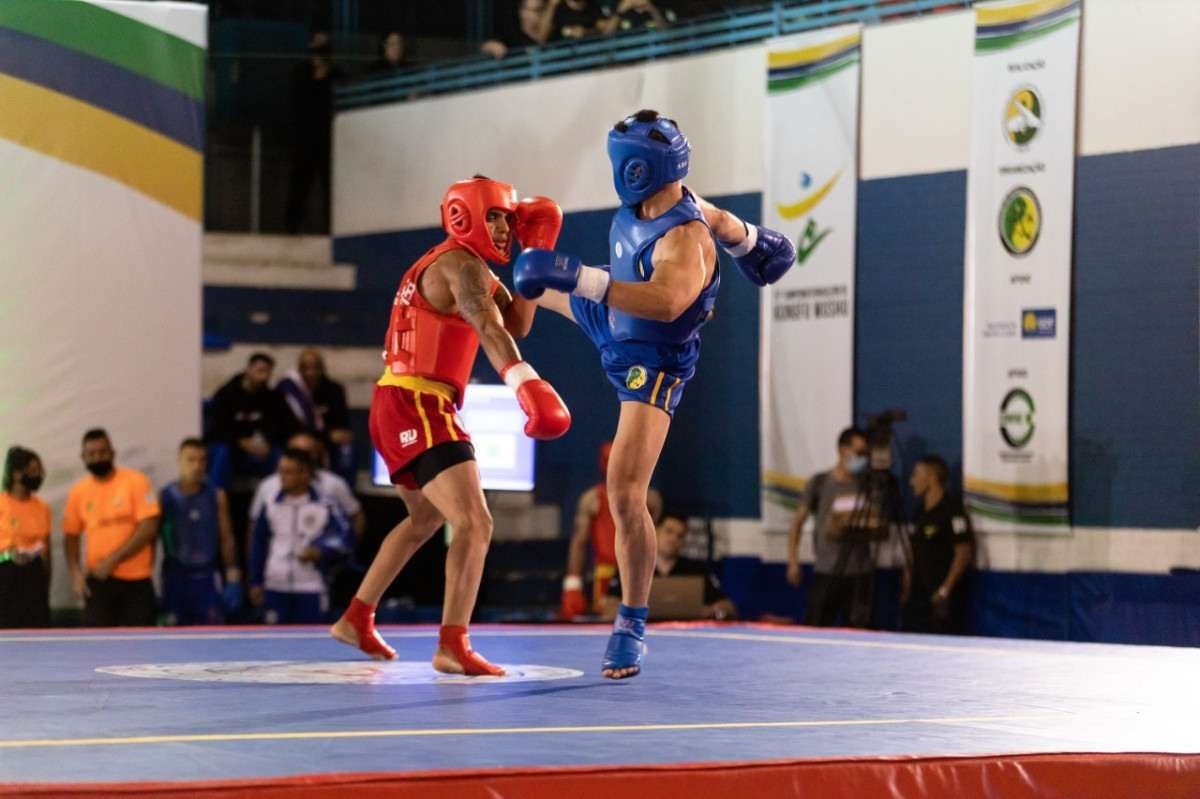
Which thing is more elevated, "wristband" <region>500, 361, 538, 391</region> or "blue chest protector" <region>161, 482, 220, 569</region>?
"wristband" <region>500, 361, 538, 391</region>

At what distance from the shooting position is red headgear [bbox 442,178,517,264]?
18.3 ft

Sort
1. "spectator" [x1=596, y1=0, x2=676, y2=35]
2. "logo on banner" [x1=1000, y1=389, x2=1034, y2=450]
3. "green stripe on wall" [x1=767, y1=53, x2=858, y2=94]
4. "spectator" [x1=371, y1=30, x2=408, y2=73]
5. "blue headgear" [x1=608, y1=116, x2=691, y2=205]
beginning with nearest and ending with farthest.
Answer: "blue headgear" [x1=608, y1=116, x2=691, y2=205]
"logo on banner" [x1=1000, y1=389, x2=1034, y2=450]
"green stripe on wall" [x1=767, y1=53, x2=858, y2=94]
"spectator" [x1=596, y1=0, x2=676, y2=35]
"spectator" [x1=371, y1=30, x2=408, y2=73]

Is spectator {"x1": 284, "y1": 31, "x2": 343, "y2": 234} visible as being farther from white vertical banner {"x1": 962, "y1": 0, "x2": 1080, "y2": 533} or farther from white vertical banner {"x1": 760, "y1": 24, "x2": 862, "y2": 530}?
white vertical banner {"x1": 962, "y1": 0, "x2": 1080, "y2": 533}

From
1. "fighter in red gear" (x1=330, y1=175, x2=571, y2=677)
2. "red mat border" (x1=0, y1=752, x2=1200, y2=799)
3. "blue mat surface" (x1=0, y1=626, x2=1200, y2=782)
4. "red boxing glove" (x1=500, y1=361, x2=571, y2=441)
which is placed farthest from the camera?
"fighter in red gear" (x1=330, y1=175, x2=571, y2=677)

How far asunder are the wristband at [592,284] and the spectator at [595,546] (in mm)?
5338

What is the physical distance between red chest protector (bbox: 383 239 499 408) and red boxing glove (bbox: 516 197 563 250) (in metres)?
0.18

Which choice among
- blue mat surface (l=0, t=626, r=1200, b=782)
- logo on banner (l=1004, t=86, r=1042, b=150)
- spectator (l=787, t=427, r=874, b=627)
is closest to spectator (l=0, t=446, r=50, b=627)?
blue mat surface (l=0, t=626, r=1200, b=782)

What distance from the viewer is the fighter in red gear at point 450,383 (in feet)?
17.7

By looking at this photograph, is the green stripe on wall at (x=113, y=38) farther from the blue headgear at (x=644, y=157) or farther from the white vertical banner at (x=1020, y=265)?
the blue headgear at (x=644, y=157)

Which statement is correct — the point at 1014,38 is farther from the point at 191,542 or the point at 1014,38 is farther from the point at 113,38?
the point at 191,542

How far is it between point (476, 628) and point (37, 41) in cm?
478

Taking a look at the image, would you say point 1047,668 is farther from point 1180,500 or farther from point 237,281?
point 237,281

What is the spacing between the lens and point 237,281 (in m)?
13.0

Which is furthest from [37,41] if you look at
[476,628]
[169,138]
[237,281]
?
[476,628]
